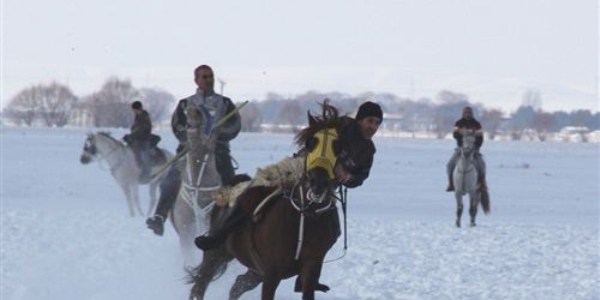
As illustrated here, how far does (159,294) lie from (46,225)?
779 cm

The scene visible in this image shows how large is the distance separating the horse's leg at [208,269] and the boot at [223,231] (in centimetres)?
44

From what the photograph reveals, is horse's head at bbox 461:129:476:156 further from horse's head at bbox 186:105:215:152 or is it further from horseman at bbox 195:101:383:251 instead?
horseman at bbox 195:101:383:251

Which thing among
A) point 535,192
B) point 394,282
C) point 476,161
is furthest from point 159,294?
point 535,192

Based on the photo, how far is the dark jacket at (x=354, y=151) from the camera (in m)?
8.75

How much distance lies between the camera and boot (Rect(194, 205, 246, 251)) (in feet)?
31.9

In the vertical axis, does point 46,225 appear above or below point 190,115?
below

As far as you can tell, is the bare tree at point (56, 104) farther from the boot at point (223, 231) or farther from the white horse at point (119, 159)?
the boot at point (223, 231)

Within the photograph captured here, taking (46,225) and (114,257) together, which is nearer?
(114,257)

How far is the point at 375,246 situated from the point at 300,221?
342 inches

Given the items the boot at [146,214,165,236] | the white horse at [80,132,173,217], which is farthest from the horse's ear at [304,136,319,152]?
the white horse at [80,132,173,217]

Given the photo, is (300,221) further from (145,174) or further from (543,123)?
(543,123)

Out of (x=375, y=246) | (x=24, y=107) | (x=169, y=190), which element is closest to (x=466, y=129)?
(x=375, y=246)

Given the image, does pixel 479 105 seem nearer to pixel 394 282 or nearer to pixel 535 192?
pixel 535 192

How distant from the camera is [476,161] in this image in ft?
75.6
